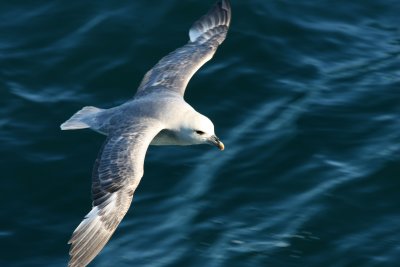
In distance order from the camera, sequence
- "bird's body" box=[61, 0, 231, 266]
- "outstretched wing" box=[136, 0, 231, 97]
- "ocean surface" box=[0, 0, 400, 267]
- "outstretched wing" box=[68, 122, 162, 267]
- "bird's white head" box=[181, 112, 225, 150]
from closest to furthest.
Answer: "outstretched wing" box=[68, 122, 162, 267] < "bird's body" box=[61, 0, 231, 266] < "bird's white head" box=[181, 112, 225, 150] < "ocean surface" box=[0, 0, 400, 267] < "outstretched wing" box=[136, 0, 231, 97]

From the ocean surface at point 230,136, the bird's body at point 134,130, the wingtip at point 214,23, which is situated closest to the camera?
the bird's body at point 134,130

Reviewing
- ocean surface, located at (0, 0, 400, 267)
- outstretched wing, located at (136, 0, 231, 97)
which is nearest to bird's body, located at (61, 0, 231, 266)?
outstretched wing, located at (136, 0, 231, 97)

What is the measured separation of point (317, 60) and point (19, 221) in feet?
16.1

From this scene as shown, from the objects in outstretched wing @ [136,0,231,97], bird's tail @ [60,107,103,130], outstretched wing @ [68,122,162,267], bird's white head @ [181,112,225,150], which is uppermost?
outstretched wing @ [136,0,231,97]

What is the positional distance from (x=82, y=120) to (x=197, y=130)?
136 centimetres

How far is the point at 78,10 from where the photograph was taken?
14.0 meters

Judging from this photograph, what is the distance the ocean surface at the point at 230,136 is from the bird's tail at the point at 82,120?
77cm

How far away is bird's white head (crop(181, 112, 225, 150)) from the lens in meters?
10.5

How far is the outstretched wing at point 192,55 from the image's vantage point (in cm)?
1173

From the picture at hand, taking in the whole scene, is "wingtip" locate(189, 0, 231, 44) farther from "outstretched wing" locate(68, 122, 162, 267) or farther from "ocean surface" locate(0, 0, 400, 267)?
"outstretched wing" locate(68, 122, 162, 267)

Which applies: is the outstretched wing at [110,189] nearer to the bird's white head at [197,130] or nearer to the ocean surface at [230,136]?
the bird's white head at [197,130]

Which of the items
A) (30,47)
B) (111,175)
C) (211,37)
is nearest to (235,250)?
(111,175)

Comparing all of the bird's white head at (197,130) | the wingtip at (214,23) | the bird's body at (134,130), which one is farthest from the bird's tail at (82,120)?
the wingtip at (214,23)

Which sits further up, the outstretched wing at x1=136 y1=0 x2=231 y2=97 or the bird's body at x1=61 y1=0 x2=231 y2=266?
the outstretched wing at x1=136 y1=0 x2=231 y2=97
